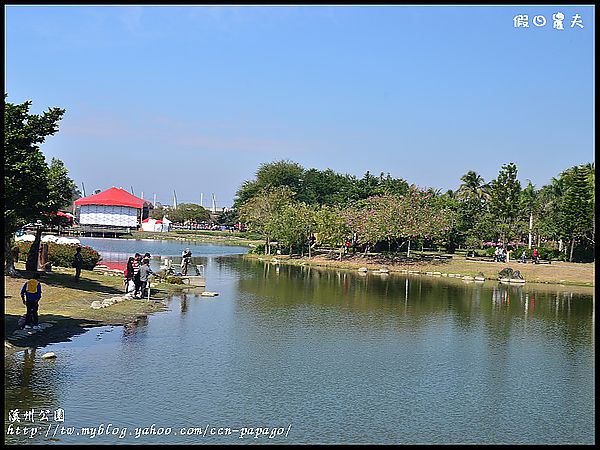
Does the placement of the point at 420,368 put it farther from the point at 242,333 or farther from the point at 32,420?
the point at 32,420

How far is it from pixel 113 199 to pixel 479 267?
300 ft

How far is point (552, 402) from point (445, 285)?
2909cm

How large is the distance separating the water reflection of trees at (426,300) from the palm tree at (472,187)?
37.3m

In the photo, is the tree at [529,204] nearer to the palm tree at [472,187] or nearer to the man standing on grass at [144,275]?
the palm tree at [472,187]

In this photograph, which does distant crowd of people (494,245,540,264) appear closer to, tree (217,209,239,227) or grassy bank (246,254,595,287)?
grassy bank (246,254,595,287)

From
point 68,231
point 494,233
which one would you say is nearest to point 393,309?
point 494,233

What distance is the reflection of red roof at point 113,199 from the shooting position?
128 meters

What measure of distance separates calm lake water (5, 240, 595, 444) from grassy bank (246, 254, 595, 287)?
2167cm

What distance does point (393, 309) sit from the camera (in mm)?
28953

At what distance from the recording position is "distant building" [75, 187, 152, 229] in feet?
416

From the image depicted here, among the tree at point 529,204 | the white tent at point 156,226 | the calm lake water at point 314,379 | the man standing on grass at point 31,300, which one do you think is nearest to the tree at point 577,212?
the tree at point 529,204

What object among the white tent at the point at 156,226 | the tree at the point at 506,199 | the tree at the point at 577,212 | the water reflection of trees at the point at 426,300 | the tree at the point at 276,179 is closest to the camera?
the water reflection of trees at the point at 426,300

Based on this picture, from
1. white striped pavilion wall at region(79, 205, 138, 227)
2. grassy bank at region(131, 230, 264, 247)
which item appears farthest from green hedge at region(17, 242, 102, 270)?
white striped pavilion wall at region(79, 205, 138, 227)

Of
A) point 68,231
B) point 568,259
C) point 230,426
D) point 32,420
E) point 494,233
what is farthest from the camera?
point 68,231
